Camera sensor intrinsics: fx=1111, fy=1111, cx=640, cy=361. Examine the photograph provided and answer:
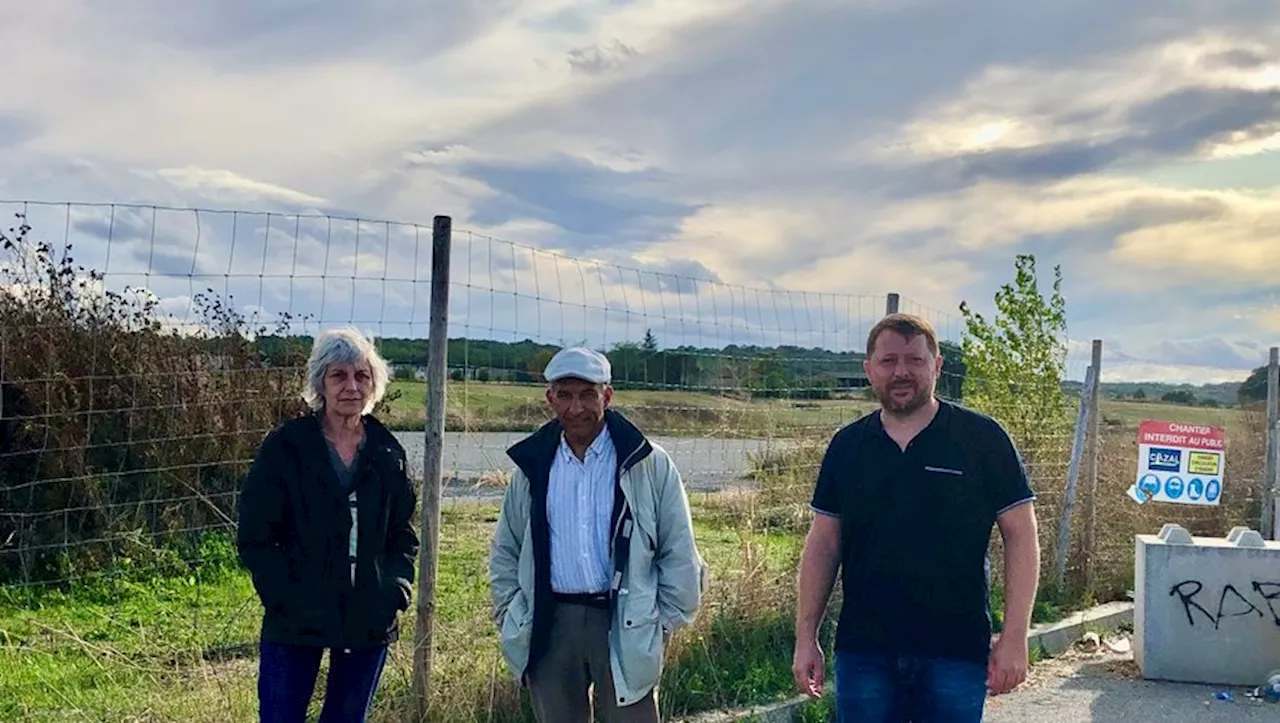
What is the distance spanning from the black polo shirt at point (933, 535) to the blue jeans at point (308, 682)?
1637mm

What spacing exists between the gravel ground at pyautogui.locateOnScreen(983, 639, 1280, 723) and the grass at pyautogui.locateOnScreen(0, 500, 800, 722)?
1420mm

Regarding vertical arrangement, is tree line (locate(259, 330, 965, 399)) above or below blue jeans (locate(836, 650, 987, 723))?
above

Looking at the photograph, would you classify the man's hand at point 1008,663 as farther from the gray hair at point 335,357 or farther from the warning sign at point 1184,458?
the warning sign at point 1184,458

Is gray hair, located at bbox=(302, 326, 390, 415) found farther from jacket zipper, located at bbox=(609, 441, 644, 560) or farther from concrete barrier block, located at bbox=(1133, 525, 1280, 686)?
concrete barrier block, located at bbox=(1133, 525, 1280, 686)

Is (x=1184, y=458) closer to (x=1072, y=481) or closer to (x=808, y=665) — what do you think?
(x=1072, y=481)

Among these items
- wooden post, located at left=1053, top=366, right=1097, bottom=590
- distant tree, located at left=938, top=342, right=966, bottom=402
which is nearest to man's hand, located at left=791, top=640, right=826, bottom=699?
wooden post, located at left=1053, top=366, right=1097, bottom=590

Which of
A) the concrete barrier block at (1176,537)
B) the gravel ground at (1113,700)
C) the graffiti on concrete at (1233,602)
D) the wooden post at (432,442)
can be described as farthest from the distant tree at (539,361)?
the graffiti on concrete at (1233,602)

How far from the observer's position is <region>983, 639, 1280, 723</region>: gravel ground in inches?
248

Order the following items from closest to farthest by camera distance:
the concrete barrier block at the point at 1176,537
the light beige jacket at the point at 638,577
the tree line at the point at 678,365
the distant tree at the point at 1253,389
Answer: the light beige jacket at the point at 638,577, the tree line at the point at 678,365, the concrete barrier block at the point at 1176,537, the distant tree at the point at 1253,389

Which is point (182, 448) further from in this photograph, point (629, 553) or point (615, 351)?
point (629, 553)

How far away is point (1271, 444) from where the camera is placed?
33.6 feet

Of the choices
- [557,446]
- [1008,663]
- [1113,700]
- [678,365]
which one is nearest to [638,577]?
[557,446]

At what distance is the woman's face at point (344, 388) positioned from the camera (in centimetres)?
371

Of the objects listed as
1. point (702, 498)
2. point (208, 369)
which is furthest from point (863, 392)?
point (208, 369)
